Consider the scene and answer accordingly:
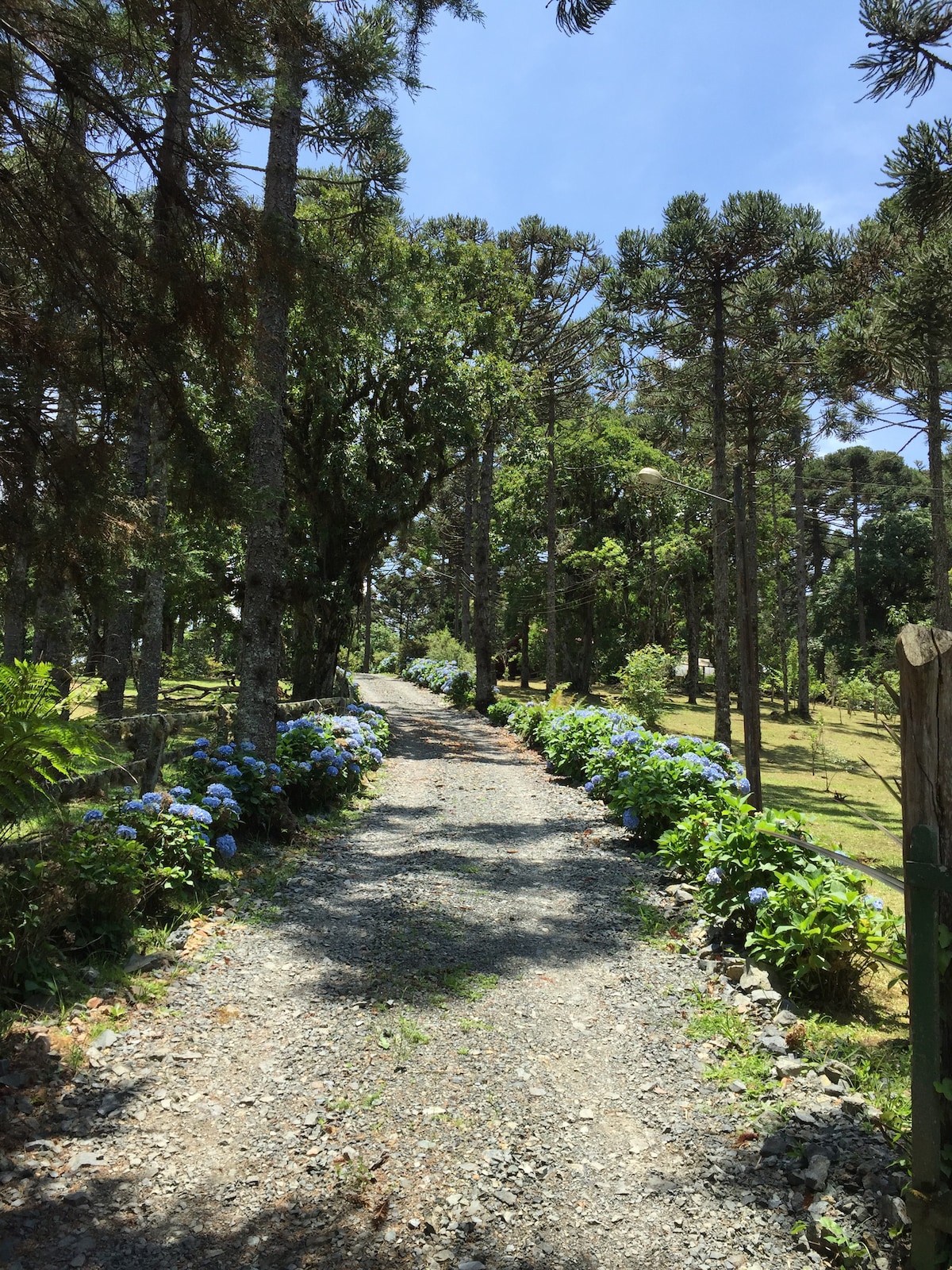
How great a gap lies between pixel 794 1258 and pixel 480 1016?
188cm

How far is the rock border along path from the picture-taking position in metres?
2.46

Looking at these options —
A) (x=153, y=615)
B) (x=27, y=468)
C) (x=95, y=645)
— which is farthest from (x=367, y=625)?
(x=27, y=468)

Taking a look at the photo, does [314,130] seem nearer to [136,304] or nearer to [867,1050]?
[136,304]

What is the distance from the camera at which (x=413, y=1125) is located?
306 centimetres

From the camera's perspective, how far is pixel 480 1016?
4023 millimetres

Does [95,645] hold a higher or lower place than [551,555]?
lower

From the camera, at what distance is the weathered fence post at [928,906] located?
2.22 metres

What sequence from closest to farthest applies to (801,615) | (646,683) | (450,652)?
1. (646,683)
2. (801,615)
3. (450,652)

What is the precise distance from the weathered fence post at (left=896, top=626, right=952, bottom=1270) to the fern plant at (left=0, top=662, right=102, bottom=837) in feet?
11.0

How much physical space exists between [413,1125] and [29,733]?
2.33 meters

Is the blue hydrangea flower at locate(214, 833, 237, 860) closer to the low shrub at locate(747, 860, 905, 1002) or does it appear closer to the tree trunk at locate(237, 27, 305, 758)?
the tree trunk at locate(237, 27, 305, 758)

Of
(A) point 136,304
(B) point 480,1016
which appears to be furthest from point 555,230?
(B) point 480,1016

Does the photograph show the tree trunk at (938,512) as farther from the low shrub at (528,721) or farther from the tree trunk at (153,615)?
the tree trunk at (153,615)

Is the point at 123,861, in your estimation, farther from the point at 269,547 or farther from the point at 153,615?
the point at 153,615
